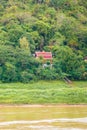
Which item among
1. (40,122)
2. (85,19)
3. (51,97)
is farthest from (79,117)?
(85,19)

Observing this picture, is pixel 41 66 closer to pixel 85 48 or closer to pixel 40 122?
pixel 85 48

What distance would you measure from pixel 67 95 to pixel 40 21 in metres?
18.5

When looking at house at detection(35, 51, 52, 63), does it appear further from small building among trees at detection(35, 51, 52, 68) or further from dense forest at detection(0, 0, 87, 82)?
dense forest at detection(0, 0, 87, 82)

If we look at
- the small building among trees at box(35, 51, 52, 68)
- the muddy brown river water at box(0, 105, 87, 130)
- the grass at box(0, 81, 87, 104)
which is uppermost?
the muddy brown river water at box(0, 105, 87, 130)

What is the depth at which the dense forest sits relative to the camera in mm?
45281

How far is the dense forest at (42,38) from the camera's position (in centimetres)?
4528

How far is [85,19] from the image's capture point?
60094 millimetres

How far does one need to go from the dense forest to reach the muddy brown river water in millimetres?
10403

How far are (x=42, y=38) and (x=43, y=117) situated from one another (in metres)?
26.2

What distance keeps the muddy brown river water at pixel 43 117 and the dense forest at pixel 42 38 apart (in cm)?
1040

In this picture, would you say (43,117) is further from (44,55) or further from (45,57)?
(44,55)

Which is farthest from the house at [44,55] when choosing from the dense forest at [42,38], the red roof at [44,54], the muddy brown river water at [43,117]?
the muddy brown river water at [43,117]

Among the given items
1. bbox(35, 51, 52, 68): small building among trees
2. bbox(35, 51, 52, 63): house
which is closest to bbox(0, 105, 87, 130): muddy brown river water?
bbox(35, 51, 52, 68): small building among trees

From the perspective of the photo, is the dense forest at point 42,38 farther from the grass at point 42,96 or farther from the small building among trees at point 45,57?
the grass at point 42,96
